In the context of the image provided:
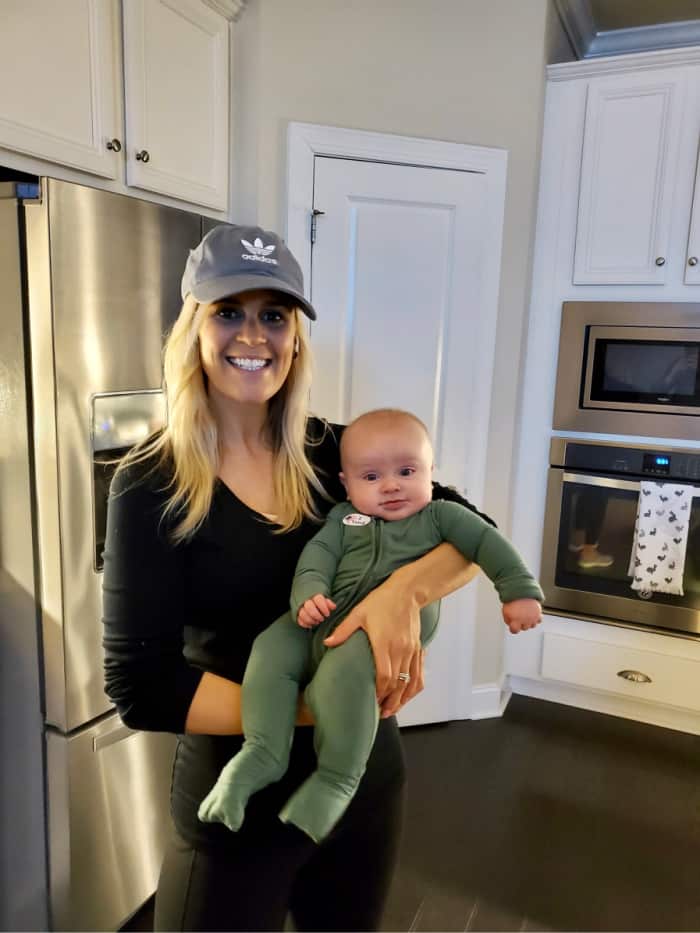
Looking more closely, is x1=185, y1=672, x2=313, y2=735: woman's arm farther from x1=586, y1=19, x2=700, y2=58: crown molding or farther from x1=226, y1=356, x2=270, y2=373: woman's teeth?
x1=586, y1=19, x2=700, y2=58: crown molding

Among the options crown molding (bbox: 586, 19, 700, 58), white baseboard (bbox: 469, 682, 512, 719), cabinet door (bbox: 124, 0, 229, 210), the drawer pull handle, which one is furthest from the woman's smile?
crown molding (bbox: 586, 19, 700, 58)

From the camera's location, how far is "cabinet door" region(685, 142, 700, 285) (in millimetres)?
2348

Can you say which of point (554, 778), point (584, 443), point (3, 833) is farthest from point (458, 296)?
point (3, 833)

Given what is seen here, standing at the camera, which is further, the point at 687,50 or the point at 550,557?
the point at 550,557

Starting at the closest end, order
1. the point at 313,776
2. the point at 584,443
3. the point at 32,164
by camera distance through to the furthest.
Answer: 1. the point at 313,776
2. the point at 32,164
3. the point at 584,443

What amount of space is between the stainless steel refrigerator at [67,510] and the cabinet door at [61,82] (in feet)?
0.59

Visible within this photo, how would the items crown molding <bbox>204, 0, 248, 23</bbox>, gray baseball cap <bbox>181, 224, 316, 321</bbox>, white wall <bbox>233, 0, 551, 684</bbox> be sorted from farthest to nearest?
white wall <bbox>233, 0, 551, 684</bbox> → crown molding <bbox>204, 0, 248, 23</bbox> → gray baseball cap <bbox>181, 224, 316, 321</bbox>

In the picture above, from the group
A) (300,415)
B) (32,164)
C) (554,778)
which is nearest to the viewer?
(300,415)

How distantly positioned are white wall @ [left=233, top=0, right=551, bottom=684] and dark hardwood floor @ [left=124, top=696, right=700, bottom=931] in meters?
1.54

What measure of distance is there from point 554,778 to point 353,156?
2.19 meters

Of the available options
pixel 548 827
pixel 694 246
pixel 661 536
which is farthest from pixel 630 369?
pixel 548 827

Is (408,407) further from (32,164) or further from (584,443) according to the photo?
(32,164)

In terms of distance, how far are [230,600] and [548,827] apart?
5.41 ft

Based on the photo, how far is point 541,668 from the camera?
276cm
